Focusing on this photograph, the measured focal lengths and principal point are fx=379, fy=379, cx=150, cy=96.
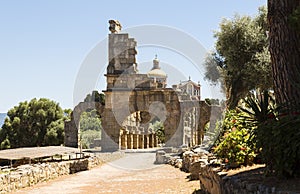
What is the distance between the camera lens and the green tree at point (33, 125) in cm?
3966

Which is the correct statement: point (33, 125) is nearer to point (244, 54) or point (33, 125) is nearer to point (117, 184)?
point (244, 54)

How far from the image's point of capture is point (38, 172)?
14641mm

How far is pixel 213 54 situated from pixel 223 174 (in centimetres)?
1731

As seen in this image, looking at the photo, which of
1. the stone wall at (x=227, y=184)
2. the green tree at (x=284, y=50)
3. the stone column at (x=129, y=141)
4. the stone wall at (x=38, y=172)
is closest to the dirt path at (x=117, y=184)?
the stone wall at (x=38, y=172)

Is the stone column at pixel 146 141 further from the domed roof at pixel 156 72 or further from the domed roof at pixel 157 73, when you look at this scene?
the domed roof at pixel 157 73

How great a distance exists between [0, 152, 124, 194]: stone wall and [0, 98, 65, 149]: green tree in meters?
18.3

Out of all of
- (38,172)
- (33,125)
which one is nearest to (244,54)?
(38,172)

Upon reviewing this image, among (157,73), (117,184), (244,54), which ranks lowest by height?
(117,184)

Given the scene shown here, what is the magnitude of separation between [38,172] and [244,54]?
12291 mm

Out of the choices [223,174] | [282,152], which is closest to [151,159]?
[223,174]

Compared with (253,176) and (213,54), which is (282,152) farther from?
(213,54)

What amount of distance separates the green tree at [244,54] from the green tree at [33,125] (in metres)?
23.3

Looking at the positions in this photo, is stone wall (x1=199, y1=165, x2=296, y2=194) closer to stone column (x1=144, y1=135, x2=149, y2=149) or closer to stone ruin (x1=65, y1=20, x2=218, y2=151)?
stone ruin (x1=65, y1=20, x2=218, y2=151)

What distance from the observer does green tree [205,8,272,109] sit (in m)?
19.7
